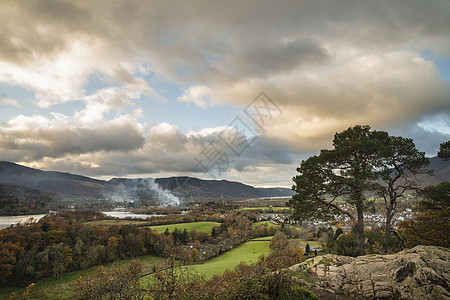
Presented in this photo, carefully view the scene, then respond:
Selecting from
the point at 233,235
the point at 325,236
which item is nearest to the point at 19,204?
the point at 233,235

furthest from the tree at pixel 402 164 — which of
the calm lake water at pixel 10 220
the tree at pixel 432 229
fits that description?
the calm lake water at pixel 10 220

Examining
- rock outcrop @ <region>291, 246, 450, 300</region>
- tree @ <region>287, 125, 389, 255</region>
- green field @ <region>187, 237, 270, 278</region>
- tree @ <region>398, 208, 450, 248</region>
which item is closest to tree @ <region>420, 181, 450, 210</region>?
tree @ <region>398, 208, 450, 248</region>

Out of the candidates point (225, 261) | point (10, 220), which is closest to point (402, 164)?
point (225, 261)

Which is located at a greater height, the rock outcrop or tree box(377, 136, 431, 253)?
tree box(377, 136, 431, 253)

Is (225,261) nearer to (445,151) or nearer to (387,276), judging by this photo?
(387,276)

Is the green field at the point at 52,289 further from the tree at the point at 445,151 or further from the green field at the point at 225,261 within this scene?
the tree at the point at 445,151

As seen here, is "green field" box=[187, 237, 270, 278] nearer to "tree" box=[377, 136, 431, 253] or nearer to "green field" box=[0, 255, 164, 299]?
"green field" box=[0, 255, 164, 299]
